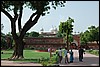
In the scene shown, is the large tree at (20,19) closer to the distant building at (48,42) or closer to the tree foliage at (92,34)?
the tree foliage at (92,34)

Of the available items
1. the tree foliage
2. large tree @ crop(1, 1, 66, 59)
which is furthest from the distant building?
large tree @ crop(1, 1, 66, 59)

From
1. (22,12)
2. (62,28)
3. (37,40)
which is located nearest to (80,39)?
(37,40)

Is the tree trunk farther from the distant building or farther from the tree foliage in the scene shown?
the distant building

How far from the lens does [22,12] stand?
88.5 feet

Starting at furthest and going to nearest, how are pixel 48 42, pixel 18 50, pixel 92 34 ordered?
pixel 48 42
pixel 92 34
pixel 18 50

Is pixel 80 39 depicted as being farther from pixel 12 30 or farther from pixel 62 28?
pixel 12 30

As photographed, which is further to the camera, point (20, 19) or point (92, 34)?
point (92, 34)

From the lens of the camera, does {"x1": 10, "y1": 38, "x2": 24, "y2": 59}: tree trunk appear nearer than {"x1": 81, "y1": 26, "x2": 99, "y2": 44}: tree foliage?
Yes

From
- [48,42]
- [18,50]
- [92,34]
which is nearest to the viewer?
[18,50]

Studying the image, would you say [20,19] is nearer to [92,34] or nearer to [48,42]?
[92,34]

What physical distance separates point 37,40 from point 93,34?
24868 mm

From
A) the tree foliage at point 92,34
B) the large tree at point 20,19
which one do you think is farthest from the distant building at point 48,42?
the large tree at point 20,19

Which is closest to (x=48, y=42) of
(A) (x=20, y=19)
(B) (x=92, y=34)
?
(B) (x=92, y=34)

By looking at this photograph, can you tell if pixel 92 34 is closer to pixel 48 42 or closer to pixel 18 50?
pixel 48 42
